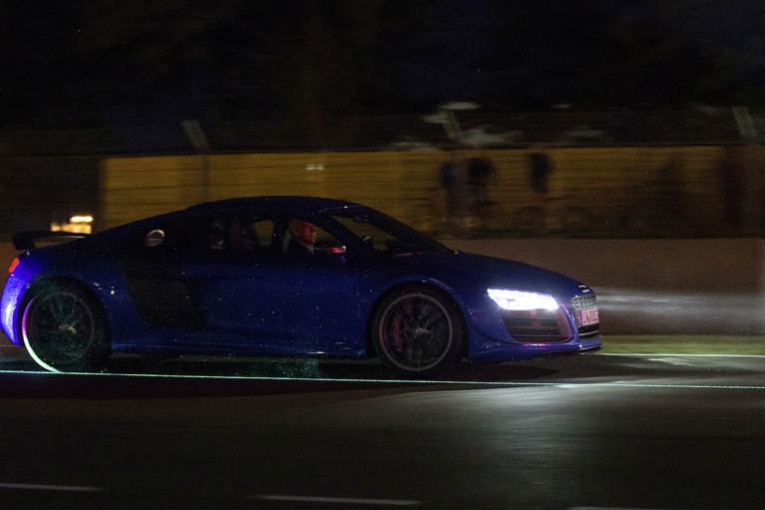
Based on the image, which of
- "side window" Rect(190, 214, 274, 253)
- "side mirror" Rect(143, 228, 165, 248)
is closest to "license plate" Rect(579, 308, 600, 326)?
"side window" Rect(190, 214, 274, 253)

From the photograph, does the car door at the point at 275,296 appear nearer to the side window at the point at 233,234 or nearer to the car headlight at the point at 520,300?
the side window at the point at 233,234

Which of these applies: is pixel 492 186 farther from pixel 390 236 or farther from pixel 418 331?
pixel 418 331

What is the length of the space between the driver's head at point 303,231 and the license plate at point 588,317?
2.03 meters

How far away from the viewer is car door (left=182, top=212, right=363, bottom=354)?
424 inches

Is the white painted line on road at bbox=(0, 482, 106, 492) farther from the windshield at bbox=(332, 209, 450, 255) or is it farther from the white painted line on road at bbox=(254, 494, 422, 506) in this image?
the windshield at bbox=(332, 209, 450, 255)

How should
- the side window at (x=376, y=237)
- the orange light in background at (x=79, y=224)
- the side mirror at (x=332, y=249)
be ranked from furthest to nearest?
the orange light in background at (x=79, y=224) → the side window at (x=376, y=237) → the side mirror at (x=332, y=249)

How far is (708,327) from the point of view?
564 inches

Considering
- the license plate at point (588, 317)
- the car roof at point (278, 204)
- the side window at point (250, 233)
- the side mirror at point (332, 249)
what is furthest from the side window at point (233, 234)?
the license plate at point (588, 317)

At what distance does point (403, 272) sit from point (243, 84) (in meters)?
12.5

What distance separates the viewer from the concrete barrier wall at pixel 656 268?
14.6 metres

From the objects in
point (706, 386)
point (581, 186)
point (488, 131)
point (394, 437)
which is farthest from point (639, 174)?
point (394, 437)

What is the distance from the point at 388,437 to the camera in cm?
826

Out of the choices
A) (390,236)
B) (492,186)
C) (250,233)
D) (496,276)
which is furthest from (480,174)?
(496,276)

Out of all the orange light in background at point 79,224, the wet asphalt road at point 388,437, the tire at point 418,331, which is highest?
the orange light in background at point 79,224
